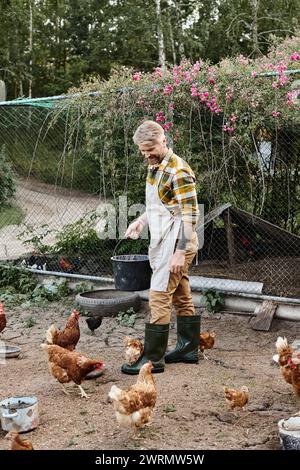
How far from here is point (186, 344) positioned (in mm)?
5094

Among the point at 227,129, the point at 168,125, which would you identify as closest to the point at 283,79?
the point at 227,129

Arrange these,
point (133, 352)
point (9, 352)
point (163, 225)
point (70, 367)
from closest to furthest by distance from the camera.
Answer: point (70, 367)
point (163, 225)
point (133, 352)
point (9, 352)

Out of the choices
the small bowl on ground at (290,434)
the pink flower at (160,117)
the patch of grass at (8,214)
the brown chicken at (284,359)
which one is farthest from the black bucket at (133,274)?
the patch of grass at (8,214)

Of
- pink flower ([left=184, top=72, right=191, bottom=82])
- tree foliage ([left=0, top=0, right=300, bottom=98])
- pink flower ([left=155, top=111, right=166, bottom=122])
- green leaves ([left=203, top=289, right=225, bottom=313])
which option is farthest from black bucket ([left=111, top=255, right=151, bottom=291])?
tree foliage ([left=0, top=0, right=300, bottom=98])

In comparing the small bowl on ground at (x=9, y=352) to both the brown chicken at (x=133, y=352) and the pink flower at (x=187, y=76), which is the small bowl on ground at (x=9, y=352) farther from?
the pink flower at (x=187, y=76)

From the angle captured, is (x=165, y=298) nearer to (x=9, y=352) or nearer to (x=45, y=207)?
(x=9, y=352)

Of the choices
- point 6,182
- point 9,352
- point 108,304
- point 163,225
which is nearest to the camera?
point 163,225

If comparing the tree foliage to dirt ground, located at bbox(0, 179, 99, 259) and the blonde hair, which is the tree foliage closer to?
dirt ground, located at bbox(0, 179, 99, 259)

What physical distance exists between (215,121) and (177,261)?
2240mm

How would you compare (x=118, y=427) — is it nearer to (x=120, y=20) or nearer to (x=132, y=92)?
(x=132, y=92)

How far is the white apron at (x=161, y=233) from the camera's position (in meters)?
4.72

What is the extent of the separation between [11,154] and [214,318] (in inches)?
235

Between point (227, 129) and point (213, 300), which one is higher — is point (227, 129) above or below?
above

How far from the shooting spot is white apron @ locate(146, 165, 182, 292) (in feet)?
15.5
